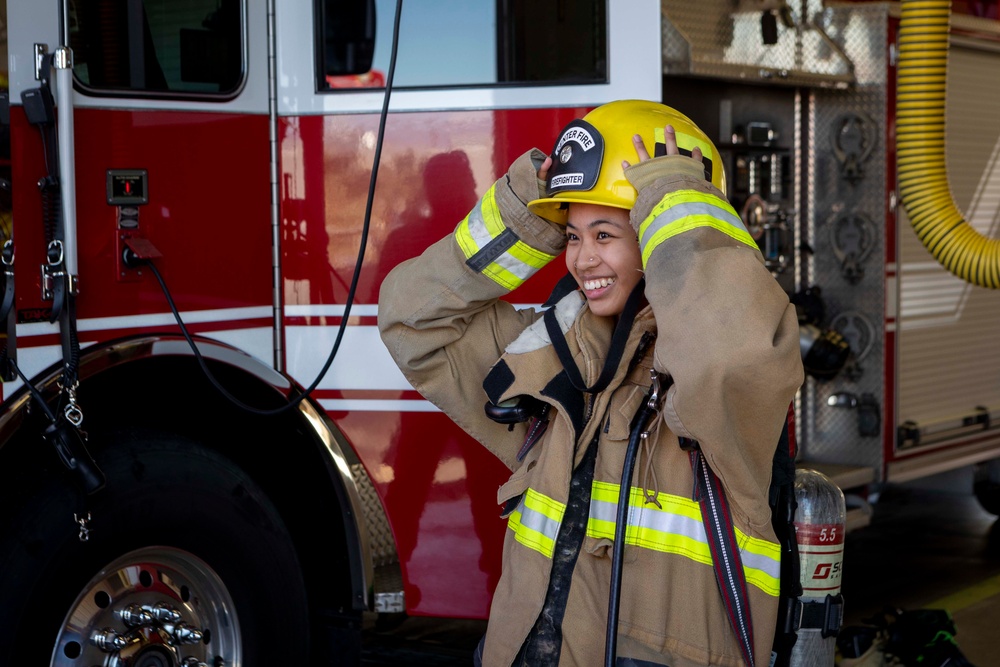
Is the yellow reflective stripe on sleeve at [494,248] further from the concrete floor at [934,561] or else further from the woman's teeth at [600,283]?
the concrete floor at [934,561]

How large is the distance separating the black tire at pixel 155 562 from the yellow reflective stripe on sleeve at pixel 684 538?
1.33 meters

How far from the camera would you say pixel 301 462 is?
3518 millimetres

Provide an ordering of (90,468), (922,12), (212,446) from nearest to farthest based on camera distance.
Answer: (90,468)
(212,446)
(922,12)

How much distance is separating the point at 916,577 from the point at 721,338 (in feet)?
14.0

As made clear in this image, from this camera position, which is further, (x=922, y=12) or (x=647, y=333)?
(x=922, y=12)

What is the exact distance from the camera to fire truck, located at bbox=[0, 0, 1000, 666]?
2826 mm

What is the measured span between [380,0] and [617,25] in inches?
26.5

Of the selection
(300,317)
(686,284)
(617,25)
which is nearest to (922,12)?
(617,25)

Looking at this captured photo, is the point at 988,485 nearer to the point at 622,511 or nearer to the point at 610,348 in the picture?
the point at 610,348

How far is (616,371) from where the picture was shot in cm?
236

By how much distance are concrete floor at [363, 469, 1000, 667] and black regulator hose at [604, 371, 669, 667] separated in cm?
263

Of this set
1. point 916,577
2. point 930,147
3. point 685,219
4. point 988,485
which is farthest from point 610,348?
point 988,485

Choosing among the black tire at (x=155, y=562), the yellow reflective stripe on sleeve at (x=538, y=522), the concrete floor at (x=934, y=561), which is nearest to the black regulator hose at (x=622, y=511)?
the yellow reflective stripe on sleeve at (x=538, y=522)

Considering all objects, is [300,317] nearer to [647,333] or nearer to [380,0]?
[380,0]
